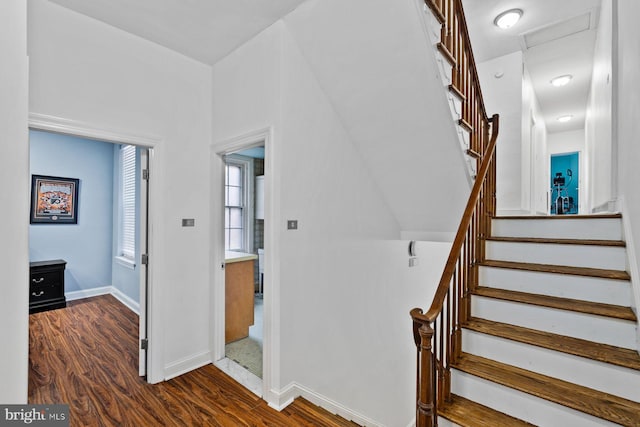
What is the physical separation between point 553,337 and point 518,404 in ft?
1.59

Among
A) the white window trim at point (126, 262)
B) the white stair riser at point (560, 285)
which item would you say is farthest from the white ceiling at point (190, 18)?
the white window trim at point (126, 262)

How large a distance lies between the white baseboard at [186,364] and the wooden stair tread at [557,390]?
2.19 meters

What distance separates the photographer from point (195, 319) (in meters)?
2.76

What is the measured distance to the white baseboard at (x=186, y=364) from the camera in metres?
2.55

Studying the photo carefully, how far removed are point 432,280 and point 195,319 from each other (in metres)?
3.32

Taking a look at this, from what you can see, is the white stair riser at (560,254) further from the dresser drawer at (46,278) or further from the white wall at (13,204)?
the dresser drawer at (46,278)

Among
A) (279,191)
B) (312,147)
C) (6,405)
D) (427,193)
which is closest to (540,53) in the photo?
(427,193)

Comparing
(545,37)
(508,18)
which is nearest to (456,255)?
(508,18)

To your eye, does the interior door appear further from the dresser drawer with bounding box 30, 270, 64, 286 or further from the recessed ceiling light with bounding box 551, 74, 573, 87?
the recessed ceiling light with bounding box 551, 74, 573, 87

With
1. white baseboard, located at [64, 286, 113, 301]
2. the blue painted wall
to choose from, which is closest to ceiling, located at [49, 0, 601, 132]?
the blue painted wall

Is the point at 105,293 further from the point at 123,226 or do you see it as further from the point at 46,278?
the point at 123,226

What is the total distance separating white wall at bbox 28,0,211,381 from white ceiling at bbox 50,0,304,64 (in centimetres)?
12

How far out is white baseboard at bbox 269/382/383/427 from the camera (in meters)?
2.23

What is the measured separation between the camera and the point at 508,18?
124 inches
